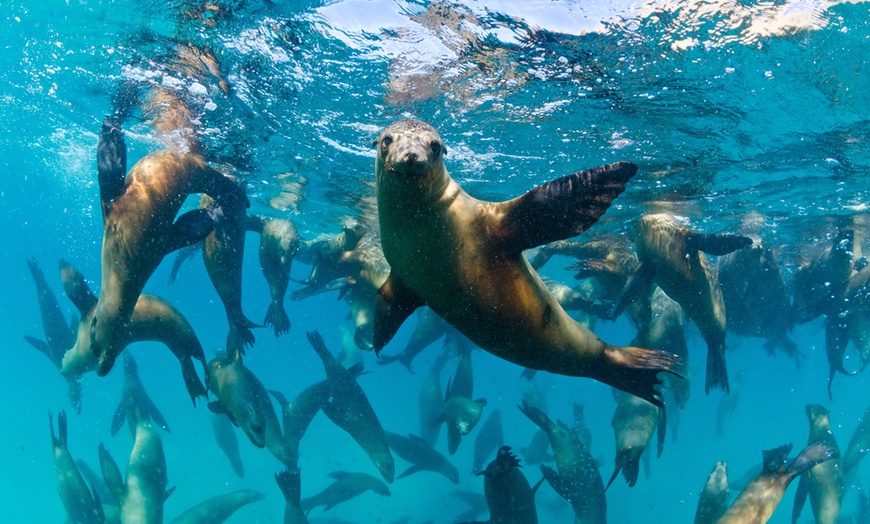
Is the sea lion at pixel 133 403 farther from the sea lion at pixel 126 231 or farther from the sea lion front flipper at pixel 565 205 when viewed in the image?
the sea lion front flipper at pixel 565 205

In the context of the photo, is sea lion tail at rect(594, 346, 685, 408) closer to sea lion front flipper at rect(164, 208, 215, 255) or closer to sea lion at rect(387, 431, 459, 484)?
sea lion front flipper at rect(164, 208, 215, 255)

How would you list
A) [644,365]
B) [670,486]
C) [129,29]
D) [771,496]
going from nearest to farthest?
1. [644,365]
2. [771,496]
3. [129,29]
4. [670,486]

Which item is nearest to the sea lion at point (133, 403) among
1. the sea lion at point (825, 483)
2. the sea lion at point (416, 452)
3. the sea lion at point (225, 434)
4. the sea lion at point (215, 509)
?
the sea lion at point (215, 509)

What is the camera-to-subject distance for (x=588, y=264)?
8.30 meters

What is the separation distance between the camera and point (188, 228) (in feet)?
17.6

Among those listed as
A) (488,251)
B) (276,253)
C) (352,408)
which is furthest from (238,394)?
(488,251)

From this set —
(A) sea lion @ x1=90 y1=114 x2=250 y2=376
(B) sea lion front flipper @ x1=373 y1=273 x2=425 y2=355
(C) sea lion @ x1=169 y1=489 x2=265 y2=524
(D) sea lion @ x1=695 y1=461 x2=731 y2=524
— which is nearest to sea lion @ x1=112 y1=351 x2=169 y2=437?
(C) sea lion @ x1=169 y1=489 x2=265 y2=524

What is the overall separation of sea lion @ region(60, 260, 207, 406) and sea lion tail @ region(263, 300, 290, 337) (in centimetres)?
231

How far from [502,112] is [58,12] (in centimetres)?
655

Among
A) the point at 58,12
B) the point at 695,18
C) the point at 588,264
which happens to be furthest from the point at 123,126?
the point at 695,18

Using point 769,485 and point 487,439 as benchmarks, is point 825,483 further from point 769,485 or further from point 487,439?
point 487,439

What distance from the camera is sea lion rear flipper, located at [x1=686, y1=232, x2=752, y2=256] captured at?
6.14 meters

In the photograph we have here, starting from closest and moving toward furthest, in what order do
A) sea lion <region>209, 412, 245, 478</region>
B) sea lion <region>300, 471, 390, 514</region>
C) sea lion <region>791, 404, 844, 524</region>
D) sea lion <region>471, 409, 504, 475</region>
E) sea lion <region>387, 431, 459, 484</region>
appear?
sea lion <region>791, 404, 844, 524</region>
sea lion <region>300, 471, 390, 514</region>
sea lion <region>387, 431, 459, 484</region>
sea lion <region>209, 412, 245, 478</region>
sea lion <region>471, 409, 504, 475</region>

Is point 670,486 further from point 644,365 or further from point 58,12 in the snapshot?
point 58,12
